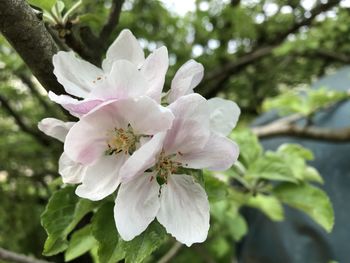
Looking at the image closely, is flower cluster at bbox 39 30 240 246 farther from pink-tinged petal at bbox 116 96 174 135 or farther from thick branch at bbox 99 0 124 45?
thick branch at bbox 99 0 124 45

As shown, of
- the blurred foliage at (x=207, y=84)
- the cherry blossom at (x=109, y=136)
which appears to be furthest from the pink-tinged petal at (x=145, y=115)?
the blurred foliage at (x=207, y=84)

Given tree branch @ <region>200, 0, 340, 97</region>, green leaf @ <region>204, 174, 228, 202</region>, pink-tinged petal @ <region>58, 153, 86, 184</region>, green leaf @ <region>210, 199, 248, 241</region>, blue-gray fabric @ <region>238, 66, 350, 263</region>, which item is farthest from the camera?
tree branch @ <region>200, 0, 340, 97</region>

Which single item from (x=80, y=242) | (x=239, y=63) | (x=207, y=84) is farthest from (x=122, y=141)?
(x=207, y=84)

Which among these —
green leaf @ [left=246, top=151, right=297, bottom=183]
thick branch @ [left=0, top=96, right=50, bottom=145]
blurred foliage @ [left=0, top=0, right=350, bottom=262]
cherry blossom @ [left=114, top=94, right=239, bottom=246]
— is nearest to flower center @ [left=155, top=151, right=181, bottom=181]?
cherry blossom @ [left=114, top=94, right=239, bottom=246]

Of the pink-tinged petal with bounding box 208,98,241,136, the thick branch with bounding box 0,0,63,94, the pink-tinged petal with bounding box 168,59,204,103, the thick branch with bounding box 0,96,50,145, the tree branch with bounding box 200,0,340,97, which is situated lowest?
the tree branch with bounding box 200,0,340,97

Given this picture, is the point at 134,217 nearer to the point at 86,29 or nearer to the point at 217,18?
the point at 86,29

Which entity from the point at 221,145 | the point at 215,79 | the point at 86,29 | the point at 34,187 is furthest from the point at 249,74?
the point at 221,145
